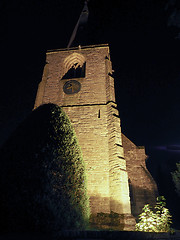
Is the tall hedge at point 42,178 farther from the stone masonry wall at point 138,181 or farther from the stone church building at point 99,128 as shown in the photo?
the stone masonry wall at point 138,181

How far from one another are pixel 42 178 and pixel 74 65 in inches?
505

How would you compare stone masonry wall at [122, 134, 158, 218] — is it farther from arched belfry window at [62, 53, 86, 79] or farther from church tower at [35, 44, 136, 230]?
arched belfry window at [62, 53, 86, 79]

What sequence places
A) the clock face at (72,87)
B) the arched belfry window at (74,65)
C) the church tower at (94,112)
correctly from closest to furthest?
the church tower at (94,112)
the clock face at (72,87)
the arched belfry window at (74,65)

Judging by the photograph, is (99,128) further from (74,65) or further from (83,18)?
(83,18)

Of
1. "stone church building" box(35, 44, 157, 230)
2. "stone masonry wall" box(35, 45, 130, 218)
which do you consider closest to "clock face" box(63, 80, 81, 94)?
"stone church building" box(35, 44, 157, 230)

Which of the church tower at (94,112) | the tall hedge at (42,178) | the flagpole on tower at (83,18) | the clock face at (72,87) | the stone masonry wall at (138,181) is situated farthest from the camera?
the flagpole on tower at (83,18)

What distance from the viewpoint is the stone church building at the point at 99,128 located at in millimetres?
8383

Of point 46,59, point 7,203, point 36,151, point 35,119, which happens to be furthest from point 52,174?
point 46,59

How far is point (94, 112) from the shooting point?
438 inches

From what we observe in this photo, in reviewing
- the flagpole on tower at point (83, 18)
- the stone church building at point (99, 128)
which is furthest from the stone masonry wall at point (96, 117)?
the flagpole on tower at point (83, 18)

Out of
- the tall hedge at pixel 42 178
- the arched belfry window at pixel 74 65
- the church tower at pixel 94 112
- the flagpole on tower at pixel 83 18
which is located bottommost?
the tall hedge at pixel 42 178

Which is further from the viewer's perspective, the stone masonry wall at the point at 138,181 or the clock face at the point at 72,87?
the clock face at the point at 72,87

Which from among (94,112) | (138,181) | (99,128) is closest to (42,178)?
(99,128)

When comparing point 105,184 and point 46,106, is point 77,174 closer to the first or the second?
point 46,106
